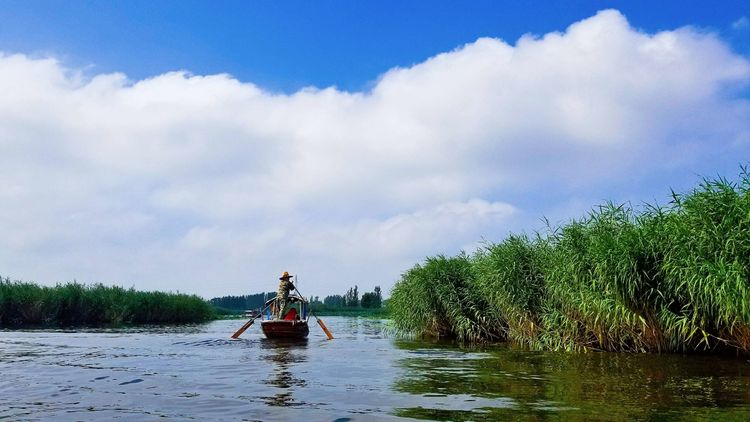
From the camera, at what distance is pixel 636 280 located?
16.1m

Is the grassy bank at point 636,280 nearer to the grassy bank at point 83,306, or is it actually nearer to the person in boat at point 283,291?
the person in boat at point 283,291

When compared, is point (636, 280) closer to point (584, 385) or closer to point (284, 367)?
point (584, 385)

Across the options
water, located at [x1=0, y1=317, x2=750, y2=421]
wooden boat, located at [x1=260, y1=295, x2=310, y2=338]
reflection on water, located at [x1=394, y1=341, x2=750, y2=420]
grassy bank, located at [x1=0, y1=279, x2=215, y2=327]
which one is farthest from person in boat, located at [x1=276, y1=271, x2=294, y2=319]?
grassy bank, located at [x1=0, y1=279, x2=215, y2=327]

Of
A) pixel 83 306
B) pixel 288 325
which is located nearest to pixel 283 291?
pixel 288 325

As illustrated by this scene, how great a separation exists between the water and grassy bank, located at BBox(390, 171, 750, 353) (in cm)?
101

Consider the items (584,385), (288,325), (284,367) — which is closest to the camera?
(584,385)

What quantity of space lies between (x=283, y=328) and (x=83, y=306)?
80.2 feet

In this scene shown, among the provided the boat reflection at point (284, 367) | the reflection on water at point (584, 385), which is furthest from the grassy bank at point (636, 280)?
the boat reflection at point (284, 367)

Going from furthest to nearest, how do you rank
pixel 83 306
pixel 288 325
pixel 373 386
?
pixel 83 306 < pixel 288 325 < pixel 373 386

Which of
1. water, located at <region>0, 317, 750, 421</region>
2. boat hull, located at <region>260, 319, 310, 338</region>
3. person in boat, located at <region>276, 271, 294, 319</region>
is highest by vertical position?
person in boat, located at <region>276, 271, 294, 319</region>

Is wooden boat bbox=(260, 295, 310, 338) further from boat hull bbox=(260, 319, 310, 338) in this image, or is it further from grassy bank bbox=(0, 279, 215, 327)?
grassy bank bbox=(0, 279, 215, 327)

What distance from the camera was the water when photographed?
30.0ft

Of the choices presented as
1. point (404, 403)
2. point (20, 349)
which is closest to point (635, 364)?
point (404, 403)

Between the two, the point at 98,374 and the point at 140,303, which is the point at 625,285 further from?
the point at 140,303
